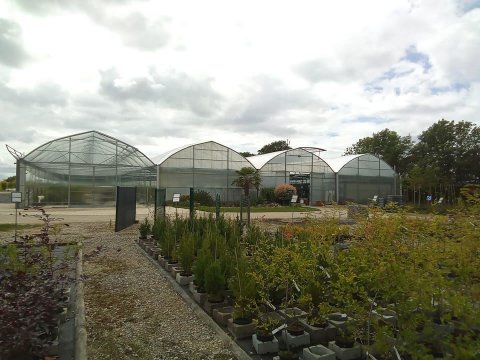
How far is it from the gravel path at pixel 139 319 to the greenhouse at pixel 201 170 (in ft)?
55.8

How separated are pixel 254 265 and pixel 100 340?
6.41 ft

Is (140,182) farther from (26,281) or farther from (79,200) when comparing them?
(26,281)

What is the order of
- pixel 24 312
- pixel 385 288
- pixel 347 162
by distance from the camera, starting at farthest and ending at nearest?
pixel 347 162, pixel 24 312, pixel 385 288

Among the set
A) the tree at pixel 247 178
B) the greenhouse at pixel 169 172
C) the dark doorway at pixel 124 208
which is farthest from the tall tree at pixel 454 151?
the dark doorway at pixel 124 208

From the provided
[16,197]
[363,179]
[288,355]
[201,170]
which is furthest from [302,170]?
[288,355]

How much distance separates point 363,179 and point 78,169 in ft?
67.0

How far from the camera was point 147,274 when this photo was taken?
6328 millimetres

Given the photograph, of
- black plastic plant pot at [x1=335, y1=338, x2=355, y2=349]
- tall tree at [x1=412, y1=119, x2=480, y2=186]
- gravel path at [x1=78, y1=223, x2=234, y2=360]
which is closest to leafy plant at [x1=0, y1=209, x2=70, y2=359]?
gravel path at [x1=78, y1=223, x2=234, y2=360]

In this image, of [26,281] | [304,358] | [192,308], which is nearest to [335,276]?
[304,358]

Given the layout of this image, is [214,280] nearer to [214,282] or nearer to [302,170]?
[214,282]

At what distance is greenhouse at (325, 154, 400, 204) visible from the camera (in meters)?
28.6

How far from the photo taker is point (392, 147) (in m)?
41.9

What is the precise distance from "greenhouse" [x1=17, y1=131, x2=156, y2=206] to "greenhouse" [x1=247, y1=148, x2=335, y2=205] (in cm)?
831

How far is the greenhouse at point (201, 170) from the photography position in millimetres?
23916
